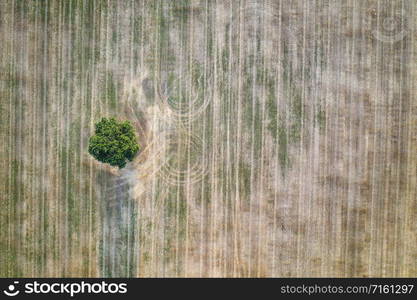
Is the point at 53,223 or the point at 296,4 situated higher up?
the point at 296,4

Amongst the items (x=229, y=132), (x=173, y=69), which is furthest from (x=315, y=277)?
(x=173, y=69)

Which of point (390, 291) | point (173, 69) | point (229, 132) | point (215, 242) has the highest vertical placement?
point (173, 69)

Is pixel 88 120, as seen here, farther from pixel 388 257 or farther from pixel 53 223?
pixel 388 257

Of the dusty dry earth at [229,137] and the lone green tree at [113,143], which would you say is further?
the dusty dry earth at [229,137]

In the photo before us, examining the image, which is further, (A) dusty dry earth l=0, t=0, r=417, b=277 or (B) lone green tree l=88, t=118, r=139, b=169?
(A) dusty dry earth l=0, t=0, r=417, b=277
